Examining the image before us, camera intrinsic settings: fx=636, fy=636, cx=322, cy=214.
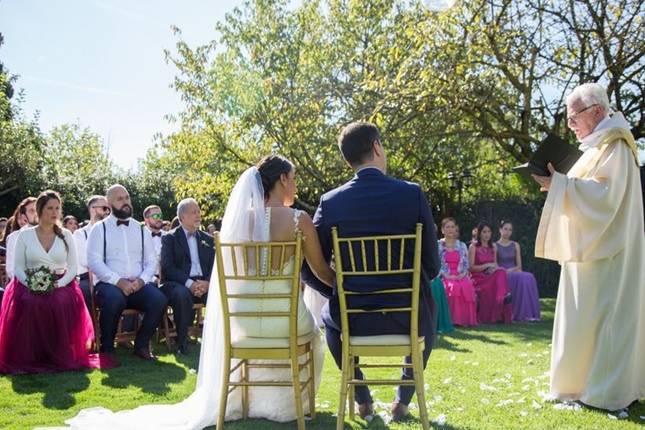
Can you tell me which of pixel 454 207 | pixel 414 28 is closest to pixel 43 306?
pixel 414 28

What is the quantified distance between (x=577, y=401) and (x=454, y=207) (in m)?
14.3

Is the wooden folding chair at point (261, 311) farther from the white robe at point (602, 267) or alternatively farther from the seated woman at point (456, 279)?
the seated woman at point (456, 279)

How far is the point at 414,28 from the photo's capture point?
11438mm

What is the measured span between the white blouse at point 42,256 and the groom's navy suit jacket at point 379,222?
4.09 m

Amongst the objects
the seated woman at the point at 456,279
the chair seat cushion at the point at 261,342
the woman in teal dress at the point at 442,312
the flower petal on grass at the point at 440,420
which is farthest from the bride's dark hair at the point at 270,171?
the seated woman at the point at 456,279

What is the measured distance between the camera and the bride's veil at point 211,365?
4586 mm

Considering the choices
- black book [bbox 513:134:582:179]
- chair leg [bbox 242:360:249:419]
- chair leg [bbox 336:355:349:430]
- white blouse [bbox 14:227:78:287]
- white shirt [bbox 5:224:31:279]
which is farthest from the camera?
white shirt [bbox 5:224:31:279]

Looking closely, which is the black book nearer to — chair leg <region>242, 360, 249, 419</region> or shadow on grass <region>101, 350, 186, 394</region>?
chair leg <region>242, 360, 249, 419</region>

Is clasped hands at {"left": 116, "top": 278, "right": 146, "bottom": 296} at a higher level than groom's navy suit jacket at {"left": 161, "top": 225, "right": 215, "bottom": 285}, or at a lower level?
lower

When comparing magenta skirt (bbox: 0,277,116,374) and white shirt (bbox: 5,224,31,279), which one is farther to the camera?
white shirt (bbox: 5,224,31,279)

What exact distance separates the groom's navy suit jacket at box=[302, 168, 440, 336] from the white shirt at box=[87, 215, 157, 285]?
413 cm

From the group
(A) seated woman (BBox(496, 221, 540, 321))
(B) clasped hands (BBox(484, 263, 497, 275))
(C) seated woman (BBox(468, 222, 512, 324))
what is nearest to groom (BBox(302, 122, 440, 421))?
(C) seated woman (BBox(468, 222, 512, 324))

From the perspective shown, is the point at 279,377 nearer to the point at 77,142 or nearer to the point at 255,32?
A: the point at 255,32

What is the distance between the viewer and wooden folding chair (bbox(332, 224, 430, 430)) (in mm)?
4027
